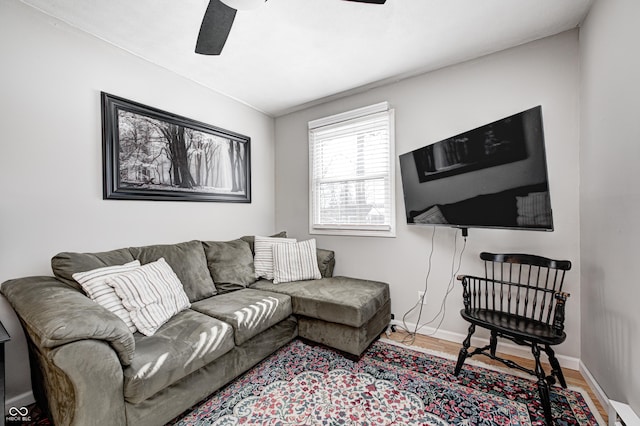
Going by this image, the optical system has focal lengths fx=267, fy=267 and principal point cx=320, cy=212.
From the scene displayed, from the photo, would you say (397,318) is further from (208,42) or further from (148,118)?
(148,118)

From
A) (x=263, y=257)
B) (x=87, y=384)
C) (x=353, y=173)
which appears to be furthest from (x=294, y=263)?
(x=87, y=384)

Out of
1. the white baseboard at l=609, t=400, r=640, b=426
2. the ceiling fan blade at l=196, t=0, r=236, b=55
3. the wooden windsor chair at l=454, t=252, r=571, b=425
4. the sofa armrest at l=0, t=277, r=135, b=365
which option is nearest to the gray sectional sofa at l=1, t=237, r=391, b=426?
the sofa armrest at l=0, t=277, r=135, b=365

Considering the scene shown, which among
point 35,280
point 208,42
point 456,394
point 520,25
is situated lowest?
point 456,394

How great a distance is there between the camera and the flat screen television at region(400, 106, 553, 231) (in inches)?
64.3

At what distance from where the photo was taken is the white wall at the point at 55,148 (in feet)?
5.50

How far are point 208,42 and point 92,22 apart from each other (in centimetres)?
98

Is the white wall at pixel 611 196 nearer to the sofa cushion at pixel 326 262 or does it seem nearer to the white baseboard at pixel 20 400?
the sofa cushion at pixel 326 262

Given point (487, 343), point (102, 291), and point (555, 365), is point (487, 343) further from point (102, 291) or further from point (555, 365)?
point (102, 291)

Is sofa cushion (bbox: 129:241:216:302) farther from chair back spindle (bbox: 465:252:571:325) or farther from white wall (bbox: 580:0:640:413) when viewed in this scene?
white wall (bbox: 580:0:640:413)

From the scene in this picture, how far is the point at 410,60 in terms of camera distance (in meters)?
2.42

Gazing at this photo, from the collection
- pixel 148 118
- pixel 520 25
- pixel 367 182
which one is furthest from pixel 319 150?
pixel 520 25

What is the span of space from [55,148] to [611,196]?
11.7 ft

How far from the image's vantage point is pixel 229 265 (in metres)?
2.62

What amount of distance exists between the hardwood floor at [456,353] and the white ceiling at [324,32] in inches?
101
